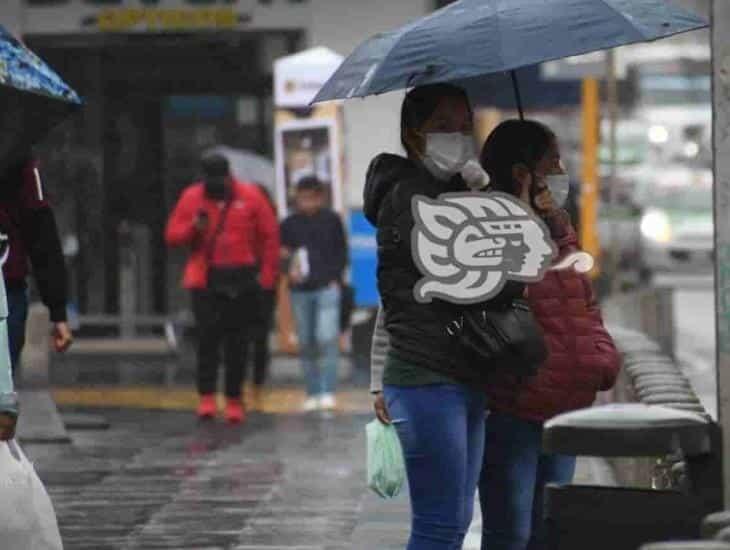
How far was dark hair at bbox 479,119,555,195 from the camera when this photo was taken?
7.11m

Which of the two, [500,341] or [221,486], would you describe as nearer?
[500,341]

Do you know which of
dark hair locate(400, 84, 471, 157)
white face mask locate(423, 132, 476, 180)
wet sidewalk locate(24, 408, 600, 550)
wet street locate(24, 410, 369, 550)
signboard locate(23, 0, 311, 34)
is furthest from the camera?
signboard locate(23, 0, 311, 34)

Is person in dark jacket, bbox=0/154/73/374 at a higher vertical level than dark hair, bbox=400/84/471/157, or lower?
lower

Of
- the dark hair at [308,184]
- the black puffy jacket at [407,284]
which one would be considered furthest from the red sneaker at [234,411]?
the black puffy jacket at [407,284]

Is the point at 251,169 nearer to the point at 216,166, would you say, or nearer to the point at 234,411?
the point at 216,166

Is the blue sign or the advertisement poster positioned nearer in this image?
the advertisement poster

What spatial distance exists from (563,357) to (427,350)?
49 centimetres

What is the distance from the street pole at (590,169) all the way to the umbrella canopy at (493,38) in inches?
682

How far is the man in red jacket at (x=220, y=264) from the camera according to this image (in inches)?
623

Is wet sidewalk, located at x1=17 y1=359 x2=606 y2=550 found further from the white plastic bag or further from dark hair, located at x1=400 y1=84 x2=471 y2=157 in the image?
dark hair, located at x1=400 y1=84 x2=471 y2=157

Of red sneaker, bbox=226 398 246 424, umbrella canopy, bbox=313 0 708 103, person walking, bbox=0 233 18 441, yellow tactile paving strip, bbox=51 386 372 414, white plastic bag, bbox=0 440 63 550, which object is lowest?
yellow tactile paving strip, bbox=51 386 372 414

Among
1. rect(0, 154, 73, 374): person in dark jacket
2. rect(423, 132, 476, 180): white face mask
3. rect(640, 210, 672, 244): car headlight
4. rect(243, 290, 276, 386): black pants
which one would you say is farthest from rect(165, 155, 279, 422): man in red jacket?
rect(640, 210, 672, 244): car headlight

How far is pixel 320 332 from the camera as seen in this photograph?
1673cm

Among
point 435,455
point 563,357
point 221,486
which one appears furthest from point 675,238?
point 435,455
